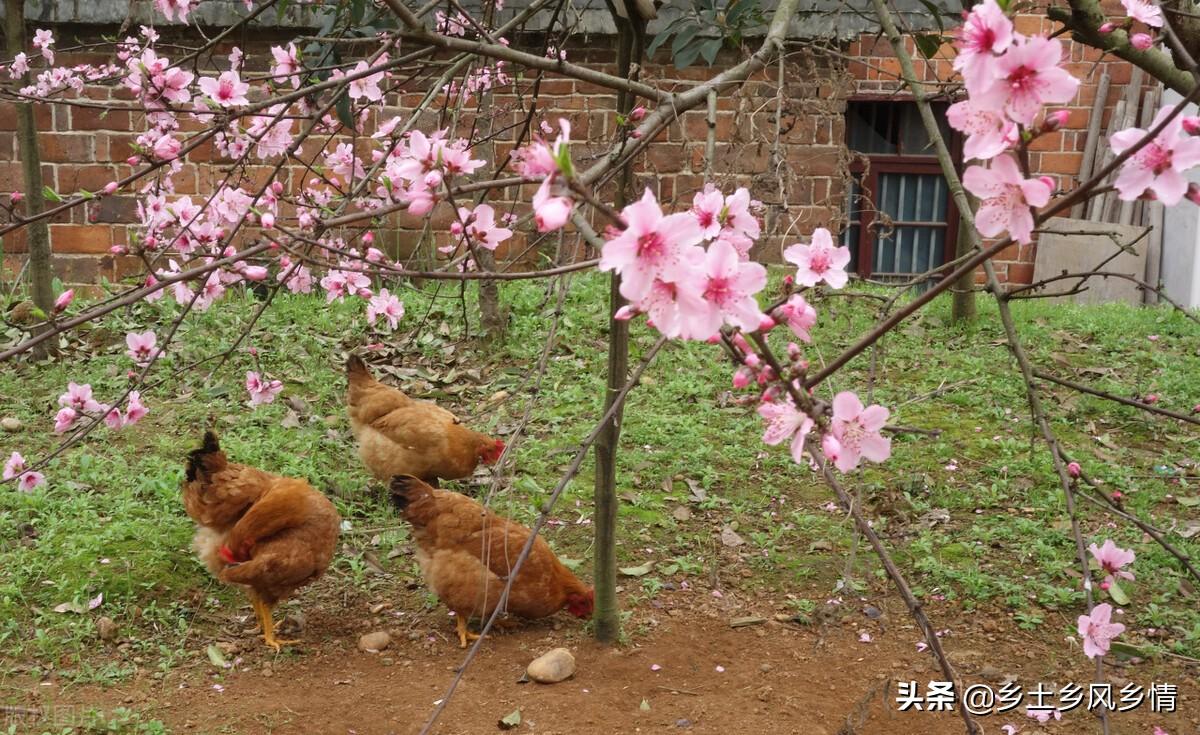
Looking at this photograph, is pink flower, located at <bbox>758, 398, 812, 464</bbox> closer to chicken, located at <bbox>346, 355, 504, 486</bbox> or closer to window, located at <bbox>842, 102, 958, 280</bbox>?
chicken, located at <bbox>346, 355, 504, 486</bbox>

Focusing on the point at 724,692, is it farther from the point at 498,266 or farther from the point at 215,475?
the point at 498,266

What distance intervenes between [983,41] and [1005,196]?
8.0 inches

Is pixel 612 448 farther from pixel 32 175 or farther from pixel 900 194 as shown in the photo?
pixel 900 194

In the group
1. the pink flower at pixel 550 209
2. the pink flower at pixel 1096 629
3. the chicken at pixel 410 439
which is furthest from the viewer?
the chicken at pixel 410 439

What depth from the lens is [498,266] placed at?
8.43 metres

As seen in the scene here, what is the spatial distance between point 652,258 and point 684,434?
14.3 feet

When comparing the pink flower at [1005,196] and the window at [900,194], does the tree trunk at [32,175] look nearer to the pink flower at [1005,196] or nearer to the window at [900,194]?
the pink flower at [1005,196]

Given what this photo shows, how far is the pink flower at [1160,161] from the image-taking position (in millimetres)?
1444

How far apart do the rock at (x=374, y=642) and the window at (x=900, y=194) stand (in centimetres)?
666

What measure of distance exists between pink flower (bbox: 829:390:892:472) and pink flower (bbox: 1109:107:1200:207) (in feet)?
1.50

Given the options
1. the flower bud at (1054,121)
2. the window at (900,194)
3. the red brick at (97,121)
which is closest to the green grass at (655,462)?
the red brick at (97,121)

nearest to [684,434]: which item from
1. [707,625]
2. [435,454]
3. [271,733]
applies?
[435,454]

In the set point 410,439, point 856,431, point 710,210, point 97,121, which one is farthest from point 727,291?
point 97,121

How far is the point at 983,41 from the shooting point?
1.38 meters
